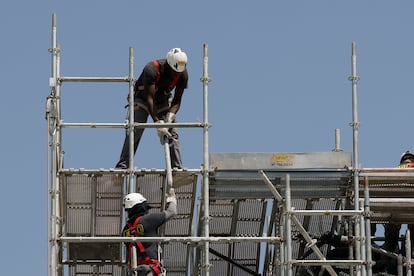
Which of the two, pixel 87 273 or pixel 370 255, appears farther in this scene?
pixel 87 273

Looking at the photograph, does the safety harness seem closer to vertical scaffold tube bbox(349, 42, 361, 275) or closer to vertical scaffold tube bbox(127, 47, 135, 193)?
vertical scaffold tube bbox(127, 47, 135, 193)

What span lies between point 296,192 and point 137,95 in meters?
3.43

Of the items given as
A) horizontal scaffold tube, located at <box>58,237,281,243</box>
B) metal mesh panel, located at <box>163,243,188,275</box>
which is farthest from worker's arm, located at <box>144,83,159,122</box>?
metal mesh panel, located at <box>163,243,188,275</box>

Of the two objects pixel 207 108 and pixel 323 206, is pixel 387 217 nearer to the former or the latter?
pixel 323 206

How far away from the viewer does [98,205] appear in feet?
132

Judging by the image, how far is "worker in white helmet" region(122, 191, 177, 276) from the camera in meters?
37.7

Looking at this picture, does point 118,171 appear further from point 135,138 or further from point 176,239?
point 176,239

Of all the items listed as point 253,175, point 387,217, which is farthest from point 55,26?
point 387,217

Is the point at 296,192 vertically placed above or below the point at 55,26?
below

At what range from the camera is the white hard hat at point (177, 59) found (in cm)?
3962

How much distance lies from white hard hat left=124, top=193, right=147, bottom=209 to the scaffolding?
24.6 inches

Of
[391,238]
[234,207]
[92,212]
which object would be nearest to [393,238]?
[391,238]

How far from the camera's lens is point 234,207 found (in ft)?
135

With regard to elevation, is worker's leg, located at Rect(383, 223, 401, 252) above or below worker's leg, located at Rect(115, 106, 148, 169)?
below
